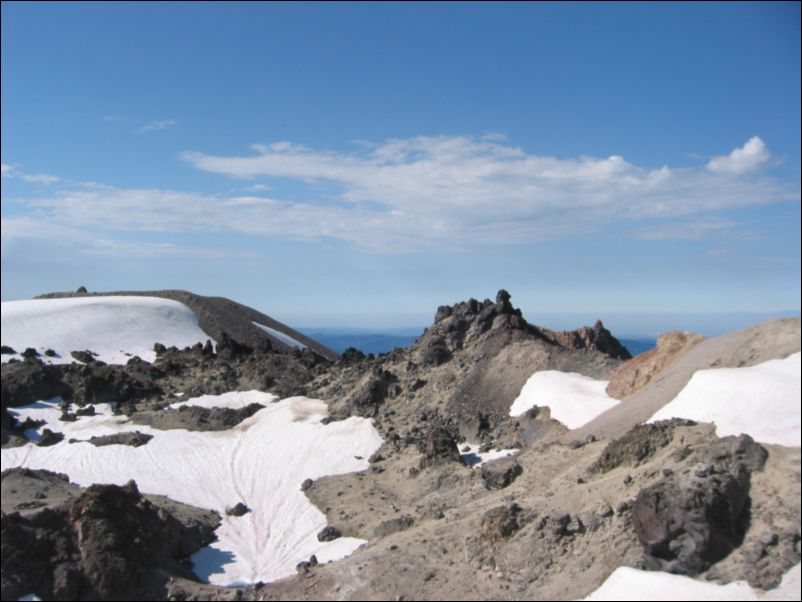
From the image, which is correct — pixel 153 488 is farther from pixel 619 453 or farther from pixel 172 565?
pixel 619 453

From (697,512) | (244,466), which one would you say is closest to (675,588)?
(697,512)

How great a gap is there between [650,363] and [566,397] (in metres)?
2.98

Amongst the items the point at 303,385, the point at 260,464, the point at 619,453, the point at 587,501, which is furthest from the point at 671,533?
the point at 303,385

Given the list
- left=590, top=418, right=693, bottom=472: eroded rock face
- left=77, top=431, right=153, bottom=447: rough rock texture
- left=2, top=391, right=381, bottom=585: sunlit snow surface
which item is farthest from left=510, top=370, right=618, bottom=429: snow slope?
left=77, top=431, right=153, bottom=447: rough rock texture

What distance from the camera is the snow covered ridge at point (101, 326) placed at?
40.9 meters

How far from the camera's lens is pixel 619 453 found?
16141 mm

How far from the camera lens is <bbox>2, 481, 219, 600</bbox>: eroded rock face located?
13.7 metres

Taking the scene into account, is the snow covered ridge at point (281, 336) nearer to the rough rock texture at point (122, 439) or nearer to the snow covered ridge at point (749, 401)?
the rough rock texture at point (122, 439)

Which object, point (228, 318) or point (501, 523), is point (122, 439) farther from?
point (228, 318)

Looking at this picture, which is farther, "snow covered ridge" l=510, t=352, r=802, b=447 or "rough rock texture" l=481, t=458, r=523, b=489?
"rough rock texture" l=481, t=458, r=523, b=489

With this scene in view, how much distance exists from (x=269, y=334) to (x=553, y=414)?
3493 cm

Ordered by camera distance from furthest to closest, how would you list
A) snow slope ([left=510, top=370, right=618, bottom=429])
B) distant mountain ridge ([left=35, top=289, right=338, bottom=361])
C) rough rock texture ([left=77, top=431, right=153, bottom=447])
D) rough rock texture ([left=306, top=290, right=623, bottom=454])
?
distant mountain ridge ([left=35, top=289, right=338, bottom=361]) < rough rock texture ([left=77, top=431, right=153, bottom=447]) < rough rock texture ([left=306, top=290, right=623, bottom=454]) < snow slope ([left=510, top=370, right=618, bottom=429])

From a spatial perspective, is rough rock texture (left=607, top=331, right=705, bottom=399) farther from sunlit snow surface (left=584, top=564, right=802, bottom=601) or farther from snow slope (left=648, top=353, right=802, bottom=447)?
sunlit snow surface (left=584, top=564, right=802, bottom=601)

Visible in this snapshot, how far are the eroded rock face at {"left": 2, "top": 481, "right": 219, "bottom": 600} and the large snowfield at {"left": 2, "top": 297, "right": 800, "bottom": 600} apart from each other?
86.9 inches
